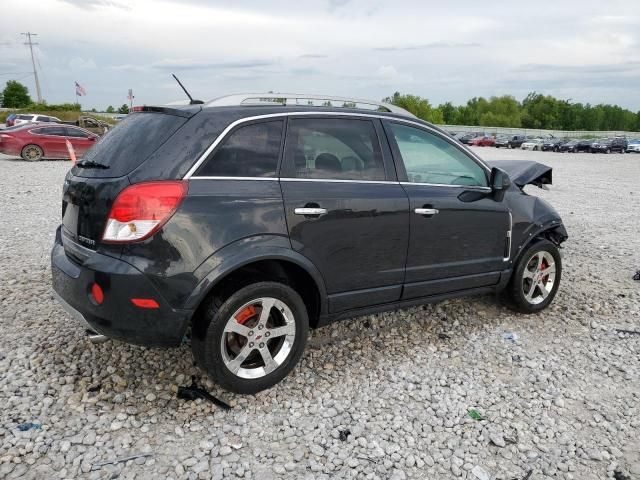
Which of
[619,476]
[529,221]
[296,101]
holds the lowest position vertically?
[619,476]

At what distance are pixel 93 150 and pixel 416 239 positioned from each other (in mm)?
2367

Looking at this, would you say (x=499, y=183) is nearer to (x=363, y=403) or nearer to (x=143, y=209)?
(x=363, y=403)

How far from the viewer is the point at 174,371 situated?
381cm

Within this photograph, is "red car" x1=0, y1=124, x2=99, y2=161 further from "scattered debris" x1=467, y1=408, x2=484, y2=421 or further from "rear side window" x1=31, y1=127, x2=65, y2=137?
"scattered debris" x1=467, y1=408, x2=484, y2=421

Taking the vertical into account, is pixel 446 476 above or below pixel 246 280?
below

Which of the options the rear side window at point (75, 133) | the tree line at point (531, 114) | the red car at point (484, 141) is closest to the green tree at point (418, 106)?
the tree line at point (531, 114)

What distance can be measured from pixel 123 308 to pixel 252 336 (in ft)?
2.62

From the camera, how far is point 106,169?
10.8 ft

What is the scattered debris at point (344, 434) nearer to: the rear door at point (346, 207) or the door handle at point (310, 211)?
the rear door at point (346, 207)

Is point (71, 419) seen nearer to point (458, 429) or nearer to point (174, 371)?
point (174, 371)

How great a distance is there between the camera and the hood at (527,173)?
5819 mm

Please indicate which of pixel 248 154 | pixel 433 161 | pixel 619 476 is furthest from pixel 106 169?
pixel 619 476

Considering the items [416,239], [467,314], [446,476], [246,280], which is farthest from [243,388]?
[467,314]

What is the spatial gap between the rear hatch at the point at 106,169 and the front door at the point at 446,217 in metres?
1.67
